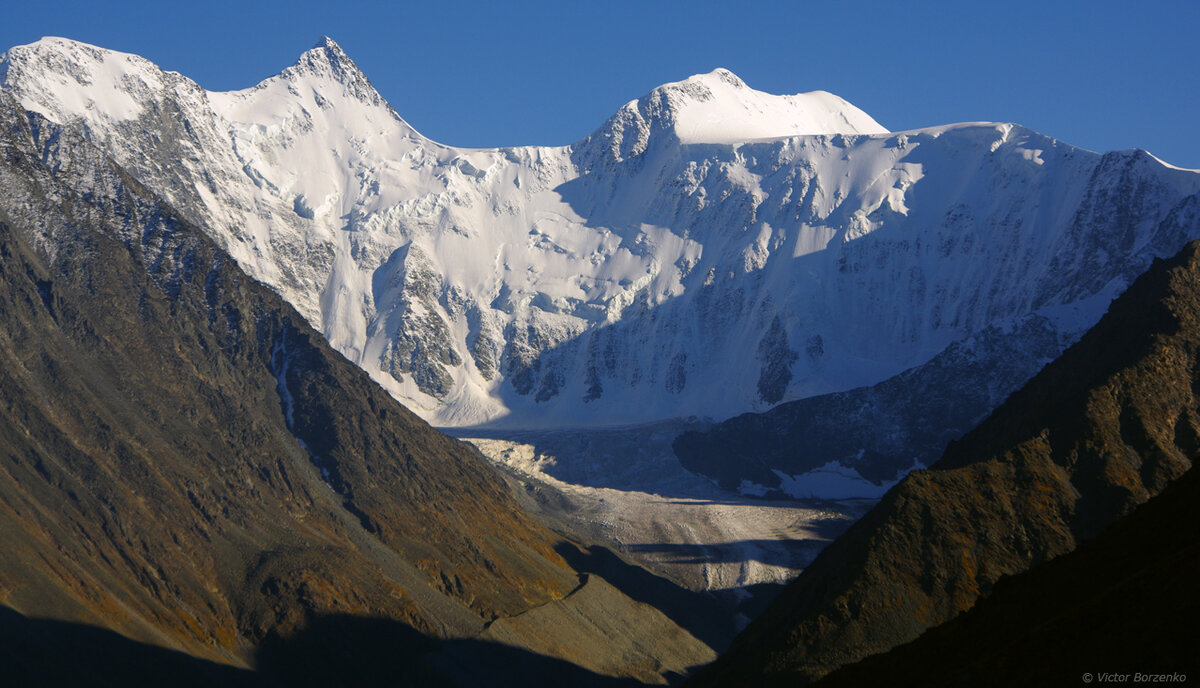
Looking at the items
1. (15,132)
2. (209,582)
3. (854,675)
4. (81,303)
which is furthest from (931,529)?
(15,132)

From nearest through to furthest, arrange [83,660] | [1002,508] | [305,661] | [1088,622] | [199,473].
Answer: [1088,622] → [1002,508] → [83,660] → [305,661] → [199,473]

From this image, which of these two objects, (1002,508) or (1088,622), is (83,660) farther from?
(1088,622)

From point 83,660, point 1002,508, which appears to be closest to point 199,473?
point 83,660

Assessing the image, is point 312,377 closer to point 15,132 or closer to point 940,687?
point 15,132

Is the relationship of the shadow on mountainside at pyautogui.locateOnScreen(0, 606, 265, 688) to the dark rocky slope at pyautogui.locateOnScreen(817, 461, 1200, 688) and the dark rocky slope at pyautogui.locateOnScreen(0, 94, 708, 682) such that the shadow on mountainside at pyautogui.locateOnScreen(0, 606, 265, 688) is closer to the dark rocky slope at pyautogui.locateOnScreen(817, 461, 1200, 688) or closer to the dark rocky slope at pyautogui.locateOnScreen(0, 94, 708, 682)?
the dark rocky slope at pyautogui.locateOnScreen(0, 94, 708, 682)

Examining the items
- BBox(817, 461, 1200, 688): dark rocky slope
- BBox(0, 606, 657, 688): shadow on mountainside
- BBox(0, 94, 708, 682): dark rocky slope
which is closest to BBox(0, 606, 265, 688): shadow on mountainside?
BBox(0, 606, 657, 688): shadow on mountainside

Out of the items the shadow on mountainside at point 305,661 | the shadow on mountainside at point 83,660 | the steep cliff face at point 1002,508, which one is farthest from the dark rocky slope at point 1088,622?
the shadow on mountainside at point 305,661
